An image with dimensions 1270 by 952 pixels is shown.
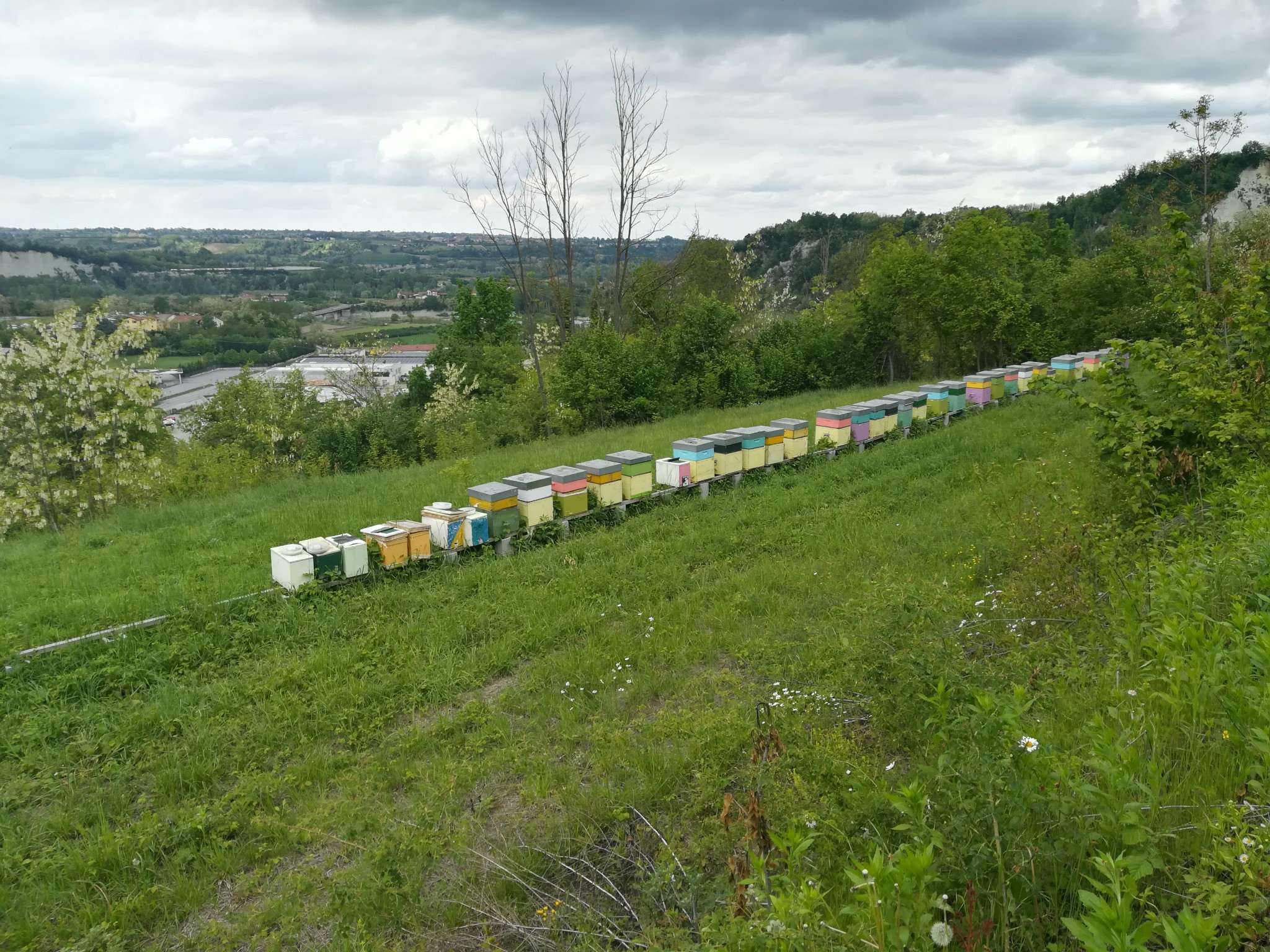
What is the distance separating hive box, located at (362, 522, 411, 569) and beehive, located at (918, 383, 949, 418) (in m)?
10.2

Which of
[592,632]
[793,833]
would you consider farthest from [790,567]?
[793,833]

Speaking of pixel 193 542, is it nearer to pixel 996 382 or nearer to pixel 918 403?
pixel 918 403

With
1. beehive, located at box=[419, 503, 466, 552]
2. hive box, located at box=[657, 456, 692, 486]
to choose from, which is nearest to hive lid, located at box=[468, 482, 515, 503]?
beehive, located at box=[419, 503, 466, 552]

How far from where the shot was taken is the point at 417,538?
8359 millimetres

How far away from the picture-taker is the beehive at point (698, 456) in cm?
1070

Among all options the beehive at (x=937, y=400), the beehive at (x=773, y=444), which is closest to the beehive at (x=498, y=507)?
the beehive at (x=773, y=444)

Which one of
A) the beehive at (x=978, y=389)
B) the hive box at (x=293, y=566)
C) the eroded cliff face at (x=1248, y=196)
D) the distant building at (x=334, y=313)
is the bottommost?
the hive box at (x=293, y=566)

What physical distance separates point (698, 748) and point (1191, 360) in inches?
228

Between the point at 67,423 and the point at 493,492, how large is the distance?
1504cm

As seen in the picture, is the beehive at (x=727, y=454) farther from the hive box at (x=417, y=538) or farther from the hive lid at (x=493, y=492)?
the hive box at (x=417, y=538)

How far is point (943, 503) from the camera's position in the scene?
9820mm

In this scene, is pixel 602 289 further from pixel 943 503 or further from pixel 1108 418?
pixel 1108 418

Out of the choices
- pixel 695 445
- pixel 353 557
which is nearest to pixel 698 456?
pixel 695 445

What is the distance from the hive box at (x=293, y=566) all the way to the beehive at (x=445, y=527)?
1311 mm
